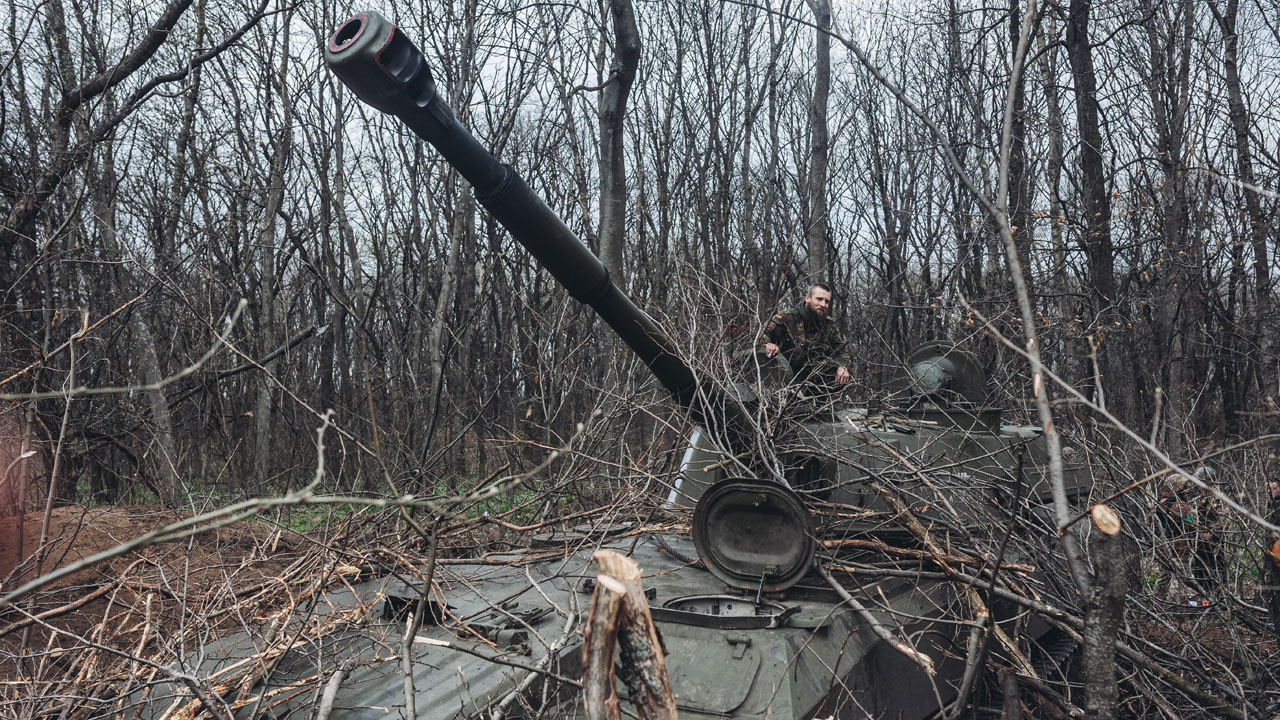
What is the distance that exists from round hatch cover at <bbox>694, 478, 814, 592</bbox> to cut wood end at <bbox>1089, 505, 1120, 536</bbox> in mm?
1671

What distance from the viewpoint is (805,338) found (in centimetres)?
606

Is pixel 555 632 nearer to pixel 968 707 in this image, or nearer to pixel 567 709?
pixel 567 709

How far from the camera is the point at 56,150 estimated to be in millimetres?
7566

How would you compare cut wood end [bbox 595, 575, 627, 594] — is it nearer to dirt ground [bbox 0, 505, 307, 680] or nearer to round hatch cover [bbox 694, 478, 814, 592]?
round hatch cover [bbox 694, 478, 814, 592]

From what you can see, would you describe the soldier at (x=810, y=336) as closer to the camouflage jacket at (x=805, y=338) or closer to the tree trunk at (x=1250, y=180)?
the camouflage jacket at (x=805, y=338)

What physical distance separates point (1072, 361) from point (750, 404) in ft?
28.3

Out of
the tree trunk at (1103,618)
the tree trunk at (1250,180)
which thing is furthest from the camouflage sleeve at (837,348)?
the tree trunk at (1250,180)

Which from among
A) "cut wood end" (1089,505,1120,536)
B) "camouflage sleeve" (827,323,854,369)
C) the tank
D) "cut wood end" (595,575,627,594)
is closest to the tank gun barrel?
the tank

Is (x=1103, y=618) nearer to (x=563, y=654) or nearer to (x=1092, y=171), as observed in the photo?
(x=563, y=654)

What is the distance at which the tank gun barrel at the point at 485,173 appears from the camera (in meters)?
3.05

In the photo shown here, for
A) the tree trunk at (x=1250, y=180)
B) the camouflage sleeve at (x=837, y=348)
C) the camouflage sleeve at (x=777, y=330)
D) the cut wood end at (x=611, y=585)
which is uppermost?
the tree trunk at (x=1250, y=180)

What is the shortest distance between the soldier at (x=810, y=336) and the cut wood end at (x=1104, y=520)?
11.6 feet

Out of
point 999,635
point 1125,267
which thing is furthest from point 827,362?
point 1125,267

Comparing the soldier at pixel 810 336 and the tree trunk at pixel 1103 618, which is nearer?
the tree trunk at pixel 1103 618
